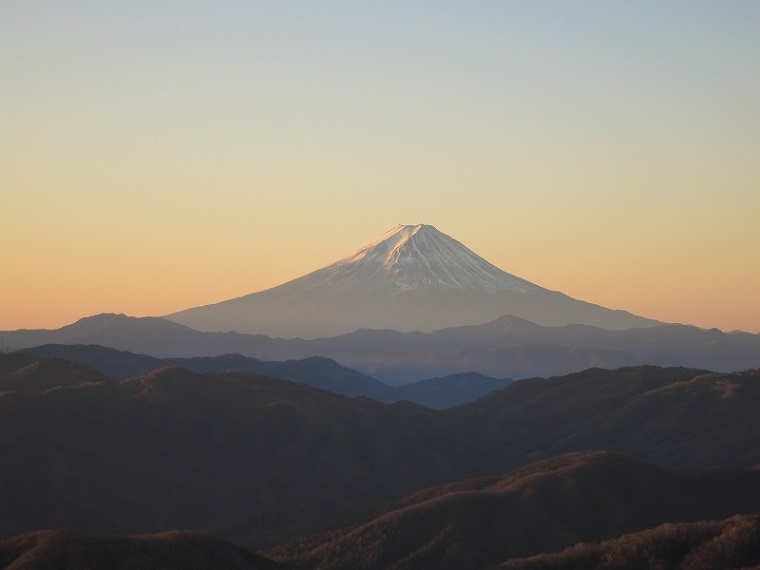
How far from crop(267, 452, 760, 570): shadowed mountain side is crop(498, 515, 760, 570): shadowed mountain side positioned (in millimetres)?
10570

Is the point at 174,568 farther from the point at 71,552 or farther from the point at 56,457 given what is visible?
the point at 56,457

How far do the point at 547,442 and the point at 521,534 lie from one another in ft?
190

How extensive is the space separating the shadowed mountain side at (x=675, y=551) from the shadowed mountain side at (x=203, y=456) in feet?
99.8

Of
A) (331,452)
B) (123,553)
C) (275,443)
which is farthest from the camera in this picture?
(275,443)

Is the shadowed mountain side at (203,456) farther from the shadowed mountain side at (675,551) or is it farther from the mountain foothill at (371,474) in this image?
the shadowed mountain side at (675,551)

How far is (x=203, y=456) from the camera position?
390 feet

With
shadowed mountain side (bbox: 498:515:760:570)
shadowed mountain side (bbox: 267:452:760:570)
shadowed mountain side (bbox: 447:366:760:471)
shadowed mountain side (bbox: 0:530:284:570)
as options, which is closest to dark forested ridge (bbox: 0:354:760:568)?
shadowed mountain side (bbox: 267:452:760:570)

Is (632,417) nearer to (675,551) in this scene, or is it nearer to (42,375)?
(42,375)

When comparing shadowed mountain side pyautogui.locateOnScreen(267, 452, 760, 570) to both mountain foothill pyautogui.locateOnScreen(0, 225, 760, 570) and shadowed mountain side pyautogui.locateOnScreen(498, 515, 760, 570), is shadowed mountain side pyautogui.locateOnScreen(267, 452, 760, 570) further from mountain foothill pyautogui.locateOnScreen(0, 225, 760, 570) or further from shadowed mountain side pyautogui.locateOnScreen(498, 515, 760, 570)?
shadowed mountain side pyautogui.locateOnScreen(498, 515, 760, 570)

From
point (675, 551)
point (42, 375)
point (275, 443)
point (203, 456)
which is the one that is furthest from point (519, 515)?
point (42, 375)

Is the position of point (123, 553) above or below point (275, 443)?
below

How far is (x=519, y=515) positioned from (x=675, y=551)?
59.2 feet

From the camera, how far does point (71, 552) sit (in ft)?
159

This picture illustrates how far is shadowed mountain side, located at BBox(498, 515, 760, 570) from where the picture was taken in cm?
5831
